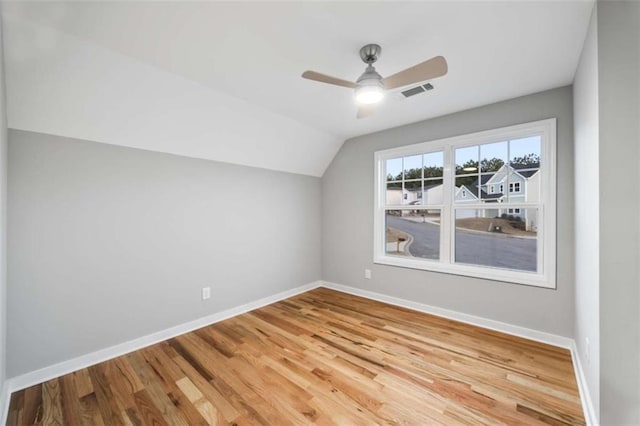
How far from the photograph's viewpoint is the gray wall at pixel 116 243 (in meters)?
1.97

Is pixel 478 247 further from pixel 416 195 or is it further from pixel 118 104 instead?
pixel 118 104

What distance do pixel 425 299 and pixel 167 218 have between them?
3.22 m

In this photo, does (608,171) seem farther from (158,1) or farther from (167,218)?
(167,218)

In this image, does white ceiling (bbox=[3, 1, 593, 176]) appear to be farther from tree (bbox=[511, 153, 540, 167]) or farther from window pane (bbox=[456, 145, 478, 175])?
tree (bbox=[511, 153, 540, 167])

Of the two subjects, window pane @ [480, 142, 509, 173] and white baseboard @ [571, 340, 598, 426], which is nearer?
white baseboard @ [571, 340, 598, 426]

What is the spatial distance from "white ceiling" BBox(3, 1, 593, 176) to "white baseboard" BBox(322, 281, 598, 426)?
2.41 meters

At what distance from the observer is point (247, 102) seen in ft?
8.85

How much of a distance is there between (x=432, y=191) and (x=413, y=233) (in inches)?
24.9

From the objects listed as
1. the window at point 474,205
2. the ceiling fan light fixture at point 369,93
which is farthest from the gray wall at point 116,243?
the ceiling fan light fixture at point 369,93

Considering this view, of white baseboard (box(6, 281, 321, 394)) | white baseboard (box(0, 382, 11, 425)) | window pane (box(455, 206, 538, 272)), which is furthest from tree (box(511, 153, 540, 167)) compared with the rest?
white baseboard (box(0, 382, 11, 425))

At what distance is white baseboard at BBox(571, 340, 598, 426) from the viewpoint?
5.07 feet

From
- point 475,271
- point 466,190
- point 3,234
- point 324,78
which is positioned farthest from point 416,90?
point 3,234

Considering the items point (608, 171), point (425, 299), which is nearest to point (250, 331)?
point (425, 299)

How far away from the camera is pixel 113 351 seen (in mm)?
2340
